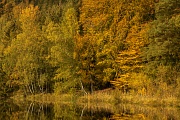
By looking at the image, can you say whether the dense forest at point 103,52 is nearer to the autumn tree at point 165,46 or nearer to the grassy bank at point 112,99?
the autumn tree at point 165,46

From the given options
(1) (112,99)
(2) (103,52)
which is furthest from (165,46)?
(2) (103,52)

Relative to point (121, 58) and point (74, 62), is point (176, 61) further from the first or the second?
point (74, 62)

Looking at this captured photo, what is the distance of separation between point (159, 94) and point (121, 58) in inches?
316

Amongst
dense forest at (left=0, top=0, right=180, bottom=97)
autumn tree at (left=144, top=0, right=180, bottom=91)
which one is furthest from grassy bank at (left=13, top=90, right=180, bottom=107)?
autumn tree at (left=144, top=0, right=180, bottom=91)

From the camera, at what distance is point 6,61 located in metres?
51.7

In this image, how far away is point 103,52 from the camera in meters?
36.6

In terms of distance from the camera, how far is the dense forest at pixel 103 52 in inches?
1173

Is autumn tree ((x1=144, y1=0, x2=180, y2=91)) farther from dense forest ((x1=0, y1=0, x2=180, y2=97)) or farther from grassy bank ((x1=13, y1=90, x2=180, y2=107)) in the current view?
grassy bank ((x1=13, y1=90, x2=180, y2=107))

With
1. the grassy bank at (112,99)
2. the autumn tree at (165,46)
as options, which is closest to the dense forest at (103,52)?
the autumn tree at (165,46)

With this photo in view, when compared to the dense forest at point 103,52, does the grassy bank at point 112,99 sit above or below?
below

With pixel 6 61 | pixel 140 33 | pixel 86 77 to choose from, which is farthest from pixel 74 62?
pixel 6 61

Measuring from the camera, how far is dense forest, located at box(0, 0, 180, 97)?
29.8m

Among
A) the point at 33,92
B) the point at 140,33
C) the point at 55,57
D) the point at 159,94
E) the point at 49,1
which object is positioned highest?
the point at 49,1

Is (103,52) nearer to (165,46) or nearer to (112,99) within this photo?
(112,99)
